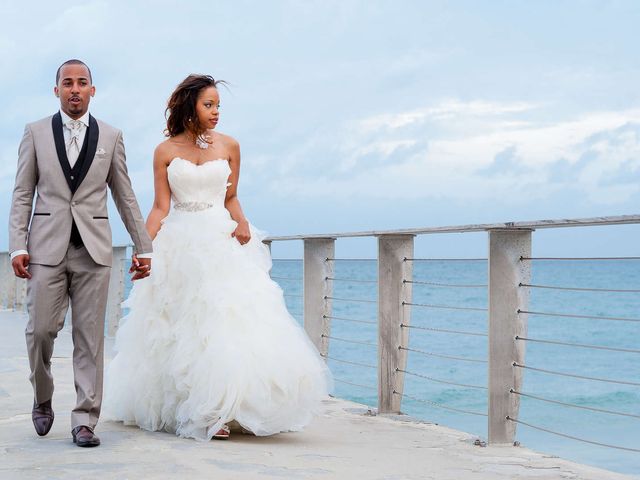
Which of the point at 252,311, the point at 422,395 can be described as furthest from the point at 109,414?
the point at 422,395

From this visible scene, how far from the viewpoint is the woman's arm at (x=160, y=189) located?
496 centimetres

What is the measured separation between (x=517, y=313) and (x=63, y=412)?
2582 mm

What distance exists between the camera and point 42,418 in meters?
4.56

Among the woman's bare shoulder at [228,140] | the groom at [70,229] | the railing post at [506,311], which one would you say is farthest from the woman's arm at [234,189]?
the railing post at [506,311]

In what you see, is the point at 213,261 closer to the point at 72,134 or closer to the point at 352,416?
the point at 72,134

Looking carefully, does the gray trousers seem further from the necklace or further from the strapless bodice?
the necklace

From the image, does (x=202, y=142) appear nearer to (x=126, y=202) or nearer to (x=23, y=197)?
(x=126, y=202)

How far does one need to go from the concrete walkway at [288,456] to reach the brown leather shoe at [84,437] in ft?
0.13

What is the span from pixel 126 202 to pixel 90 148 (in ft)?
1.01

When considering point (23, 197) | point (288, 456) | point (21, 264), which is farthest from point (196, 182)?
point (288, 456)

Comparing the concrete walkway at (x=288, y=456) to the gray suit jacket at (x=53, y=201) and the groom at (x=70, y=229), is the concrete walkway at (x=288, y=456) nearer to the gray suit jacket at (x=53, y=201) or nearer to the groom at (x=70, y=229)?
the groom at (x=70, y=229)

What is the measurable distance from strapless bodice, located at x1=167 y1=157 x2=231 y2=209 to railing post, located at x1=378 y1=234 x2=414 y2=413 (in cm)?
120

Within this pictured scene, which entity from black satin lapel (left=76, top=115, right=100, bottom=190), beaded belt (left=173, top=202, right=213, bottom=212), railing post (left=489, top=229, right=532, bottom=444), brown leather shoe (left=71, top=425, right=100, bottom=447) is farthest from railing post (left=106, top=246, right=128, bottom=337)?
railing post (left=489, top=229, right=532, bottom=444)

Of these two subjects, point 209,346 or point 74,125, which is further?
point 209,346
